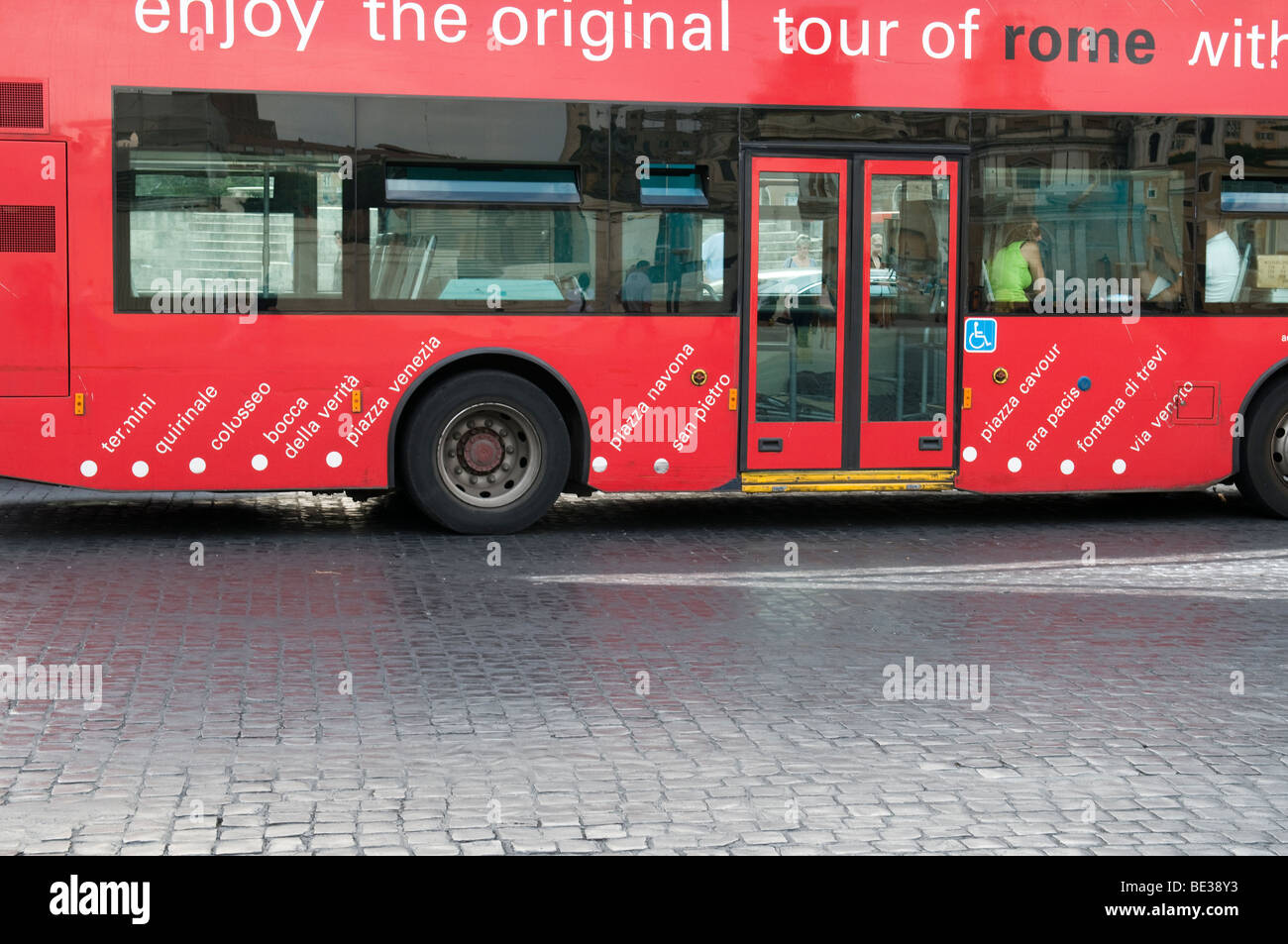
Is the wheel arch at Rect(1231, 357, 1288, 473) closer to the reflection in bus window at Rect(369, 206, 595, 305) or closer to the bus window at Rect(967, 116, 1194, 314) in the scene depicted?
the bus window at Rect(967, 116, 1194, 314)

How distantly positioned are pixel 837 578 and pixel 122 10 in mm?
5654

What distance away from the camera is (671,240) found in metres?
12.1

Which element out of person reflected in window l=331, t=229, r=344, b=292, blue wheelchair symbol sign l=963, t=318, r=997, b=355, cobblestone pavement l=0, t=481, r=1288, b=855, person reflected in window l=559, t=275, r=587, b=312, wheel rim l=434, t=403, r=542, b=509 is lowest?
cobblestone pavement l=0, t=481, r=1288, b=855

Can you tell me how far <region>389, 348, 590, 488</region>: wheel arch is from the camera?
38.6 feet

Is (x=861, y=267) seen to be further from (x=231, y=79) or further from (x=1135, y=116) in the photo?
(x=231, y=79)

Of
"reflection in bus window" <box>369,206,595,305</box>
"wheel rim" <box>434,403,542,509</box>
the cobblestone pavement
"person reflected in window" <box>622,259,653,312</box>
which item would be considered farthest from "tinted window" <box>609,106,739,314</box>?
the cobblestone pavement

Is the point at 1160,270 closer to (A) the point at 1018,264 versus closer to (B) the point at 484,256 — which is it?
(A) the point at 1018,264

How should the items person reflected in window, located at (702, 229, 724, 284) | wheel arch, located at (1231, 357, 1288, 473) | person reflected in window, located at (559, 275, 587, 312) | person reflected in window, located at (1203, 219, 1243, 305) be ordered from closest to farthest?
person reflected in window, located at (559, 275, 587, 312), person reflected in window, located at (702, 229, 724, 284), person reflected in window, located at (1203, 219, 1243, 305), wheel arch, located at (1231, 357, 1288, 473)

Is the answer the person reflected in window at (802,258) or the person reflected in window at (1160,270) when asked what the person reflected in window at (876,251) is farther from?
the person reflected in window at (1160,270)

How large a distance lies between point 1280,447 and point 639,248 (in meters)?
5.06

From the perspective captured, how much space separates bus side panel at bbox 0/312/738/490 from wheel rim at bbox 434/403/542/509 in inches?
17.2

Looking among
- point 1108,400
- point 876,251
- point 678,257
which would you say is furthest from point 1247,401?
point 678,257

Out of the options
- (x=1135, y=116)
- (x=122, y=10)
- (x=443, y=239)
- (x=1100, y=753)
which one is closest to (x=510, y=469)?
(x=443, y=239)

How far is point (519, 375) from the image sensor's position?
1204cm
